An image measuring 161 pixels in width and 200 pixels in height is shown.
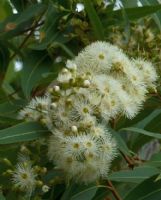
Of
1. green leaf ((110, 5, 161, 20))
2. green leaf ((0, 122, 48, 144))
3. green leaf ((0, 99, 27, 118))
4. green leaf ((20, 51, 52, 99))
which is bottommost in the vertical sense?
green leaf ((0, 122, 48, 144))

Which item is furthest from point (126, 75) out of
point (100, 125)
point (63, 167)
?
point (63, 167)

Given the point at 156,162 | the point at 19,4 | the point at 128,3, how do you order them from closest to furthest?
the point at 156,162, the point at 128,3, the point at 19,4

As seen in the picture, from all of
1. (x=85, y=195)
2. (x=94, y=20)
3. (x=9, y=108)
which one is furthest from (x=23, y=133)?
(x=94, y=20)

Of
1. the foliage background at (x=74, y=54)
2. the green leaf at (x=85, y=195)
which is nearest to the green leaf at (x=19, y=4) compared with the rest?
the foliage background at (x=74, y=54)

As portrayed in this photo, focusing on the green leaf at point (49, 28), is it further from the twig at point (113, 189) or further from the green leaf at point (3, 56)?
the twig at point (113, 189)

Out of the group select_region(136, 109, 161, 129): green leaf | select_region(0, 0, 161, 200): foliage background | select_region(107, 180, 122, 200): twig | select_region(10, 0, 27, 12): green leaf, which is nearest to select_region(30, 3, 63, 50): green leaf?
select_region(0, 0, 161, 200): foliage background

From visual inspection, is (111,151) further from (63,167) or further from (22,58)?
(22,58)

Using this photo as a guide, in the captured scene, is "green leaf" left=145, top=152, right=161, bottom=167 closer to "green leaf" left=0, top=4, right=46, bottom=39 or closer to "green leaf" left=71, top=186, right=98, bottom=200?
"green leaf" left=71, top=186, right=98, bottom=200

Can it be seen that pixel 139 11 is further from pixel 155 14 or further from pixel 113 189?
pixel 113 189
